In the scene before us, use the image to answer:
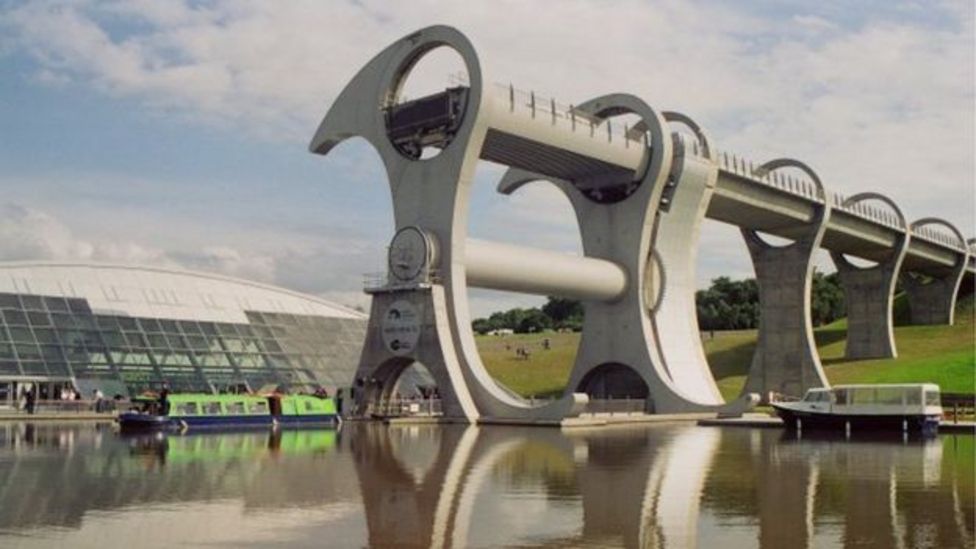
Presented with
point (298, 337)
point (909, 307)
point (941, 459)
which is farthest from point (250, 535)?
point (909, 307)

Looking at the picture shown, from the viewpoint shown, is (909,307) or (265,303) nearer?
(265,303)

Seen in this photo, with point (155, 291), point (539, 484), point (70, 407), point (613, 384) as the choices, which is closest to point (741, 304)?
point (613, 384)

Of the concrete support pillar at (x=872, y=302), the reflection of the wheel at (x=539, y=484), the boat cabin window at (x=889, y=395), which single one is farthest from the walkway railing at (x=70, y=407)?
the concrete support pillar at (x=872, y=302)

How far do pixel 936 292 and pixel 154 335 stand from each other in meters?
78.9

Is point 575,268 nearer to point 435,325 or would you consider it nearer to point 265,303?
point 435,325

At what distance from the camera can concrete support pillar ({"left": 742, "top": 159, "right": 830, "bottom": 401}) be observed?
73.1 meters

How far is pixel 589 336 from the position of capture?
58.8m

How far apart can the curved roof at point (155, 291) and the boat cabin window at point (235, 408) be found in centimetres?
1955

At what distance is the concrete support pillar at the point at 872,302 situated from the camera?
283ft

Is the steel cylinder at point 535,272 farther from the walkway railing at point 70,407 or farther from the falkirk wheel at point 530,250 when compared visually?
the walkway railing at point 70,407

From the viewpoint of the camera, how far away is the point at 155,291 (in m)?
62.3

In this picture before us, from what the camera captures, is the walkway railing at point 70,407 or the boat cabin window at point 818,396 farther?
the walkway railing at point 70,407

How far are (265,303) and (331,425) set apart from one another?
24808 mm

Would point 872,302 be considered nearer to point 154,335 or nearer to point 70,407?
point 154,335
